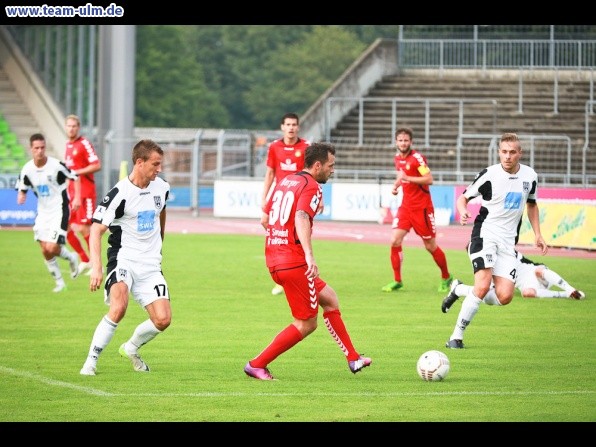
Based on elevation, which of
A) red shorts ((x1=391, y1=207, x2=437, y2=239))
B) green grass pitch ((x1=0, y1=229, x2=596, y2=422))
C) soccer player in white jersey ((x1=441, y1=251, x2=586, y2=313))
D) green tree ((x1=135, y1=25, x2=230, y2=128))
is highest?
green tree ((x1=135, y1=25, x2=230, y2=128))

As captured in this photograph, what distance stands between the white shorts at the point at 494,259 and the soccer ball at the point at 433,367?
200 cm

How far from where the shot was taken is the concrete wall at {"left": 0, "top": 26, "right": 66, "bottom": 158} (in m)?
42.8

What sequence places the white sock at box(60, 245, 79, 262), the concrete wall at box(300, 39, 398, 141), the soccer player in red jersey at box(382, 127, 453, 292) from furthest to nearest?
the concrete wall at box(300, 39, 398, 141) < the white sock at box(60, 245, 79, 262) < the soccer player in red jersey at box(382, 127, 453, 292)

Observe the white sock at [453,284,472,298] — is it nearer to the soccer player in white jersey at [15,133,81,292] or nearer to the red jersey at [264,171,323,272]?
the red jersey at [264,171,323,272]

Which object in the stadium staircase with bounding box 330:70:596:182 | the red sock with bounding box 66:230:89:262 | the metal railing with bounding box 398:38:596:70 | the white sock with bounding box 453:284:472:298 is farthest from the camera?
the metal railing with bounding box 398:38:596:70

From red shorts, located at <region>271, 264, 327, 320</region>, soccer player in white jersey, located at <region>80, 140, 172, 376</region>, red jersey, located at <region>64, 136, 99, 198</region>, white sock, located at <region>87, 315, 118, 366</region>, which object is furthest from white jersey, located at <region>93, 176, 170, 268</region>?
red jersey, located at <region>64, 136, 99, 198</region>

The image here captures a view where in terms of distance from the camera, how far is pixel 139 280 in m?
10.4

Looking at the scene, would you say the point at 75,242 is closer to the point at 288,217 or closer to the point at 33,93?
the point at 288,217

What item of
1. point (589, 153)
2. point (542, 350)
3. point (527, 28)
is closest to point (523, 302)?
point (542, 350)

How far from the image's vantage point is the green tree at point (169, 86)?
7500 centimetres

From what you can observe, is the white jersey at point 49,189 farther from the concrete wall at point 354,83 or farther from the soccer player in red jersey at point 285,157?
the concrete wall at point 354,83

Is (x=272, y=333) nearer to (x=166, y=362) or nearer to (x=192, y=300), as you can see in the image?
(x=166, y=362)

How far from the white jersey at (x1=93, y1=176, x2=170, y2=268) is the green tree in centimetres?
6395

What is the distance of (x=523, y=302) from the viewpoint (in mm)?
16438
